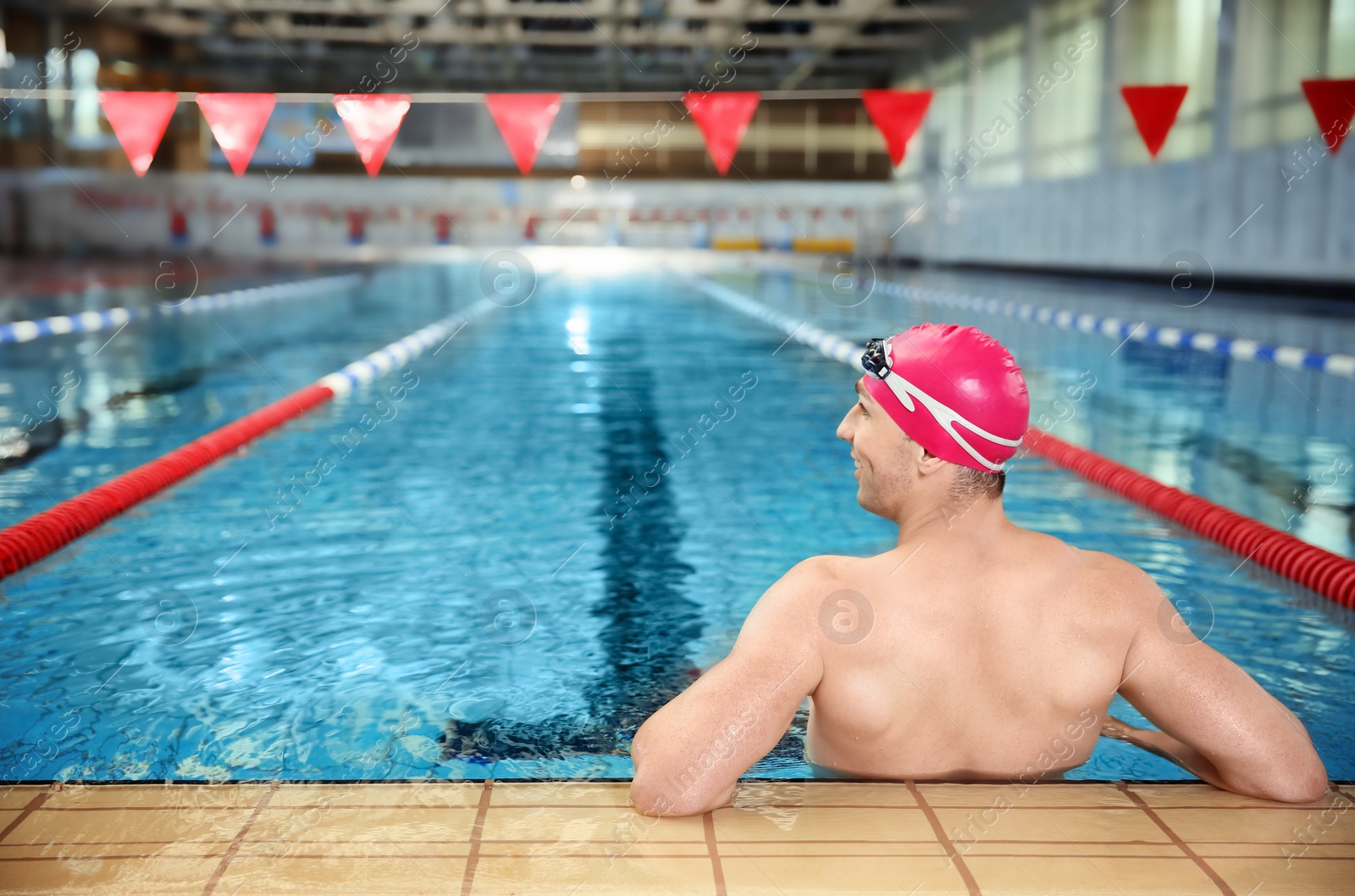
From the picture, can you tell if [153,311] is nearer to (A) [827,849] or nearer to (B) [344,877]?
(B) [344,877]

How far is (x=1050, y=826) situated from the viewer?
1.71 metres

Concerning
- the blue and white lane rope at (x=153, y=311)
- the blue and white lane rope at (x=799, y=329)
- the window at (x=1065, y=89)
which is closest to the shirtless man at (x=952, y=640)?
the blue and white lane rope at (x=799, y=329)

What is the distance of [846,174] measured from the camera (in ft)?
111

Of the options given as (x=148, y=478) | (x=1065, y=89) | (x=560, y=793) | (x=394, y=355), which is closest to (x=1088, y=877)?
(x=560, y=793)

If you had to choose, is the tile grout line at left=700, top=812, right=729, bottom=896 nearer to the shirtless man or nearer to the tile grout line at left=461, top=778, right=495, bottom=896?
the shirtless man

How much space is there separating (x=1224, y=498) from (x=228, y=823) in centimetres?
400

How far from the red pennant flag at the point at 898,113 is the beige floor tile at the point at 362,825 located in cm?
629

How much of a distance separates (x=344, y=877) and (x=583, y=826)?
1.06 feet

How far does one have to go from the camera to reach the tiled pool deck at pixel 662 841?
1523 millimetres

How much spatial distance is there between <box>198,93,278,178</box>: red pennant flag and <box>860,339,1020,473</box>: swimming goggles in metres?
5.52

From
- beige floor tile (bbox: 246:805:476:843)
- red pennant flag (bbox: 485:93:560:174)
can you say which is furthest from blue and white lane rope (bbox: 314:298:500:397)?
beige floor tile (bbox: 246:805:476:843)

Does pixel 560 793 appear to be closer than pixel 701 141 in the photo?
Yes

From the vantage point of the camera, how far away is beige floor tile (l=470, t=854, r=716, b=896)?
4.94ft

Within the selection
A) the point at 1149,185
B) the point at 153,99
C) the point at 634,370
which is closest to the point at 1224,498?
the point at 634,370
